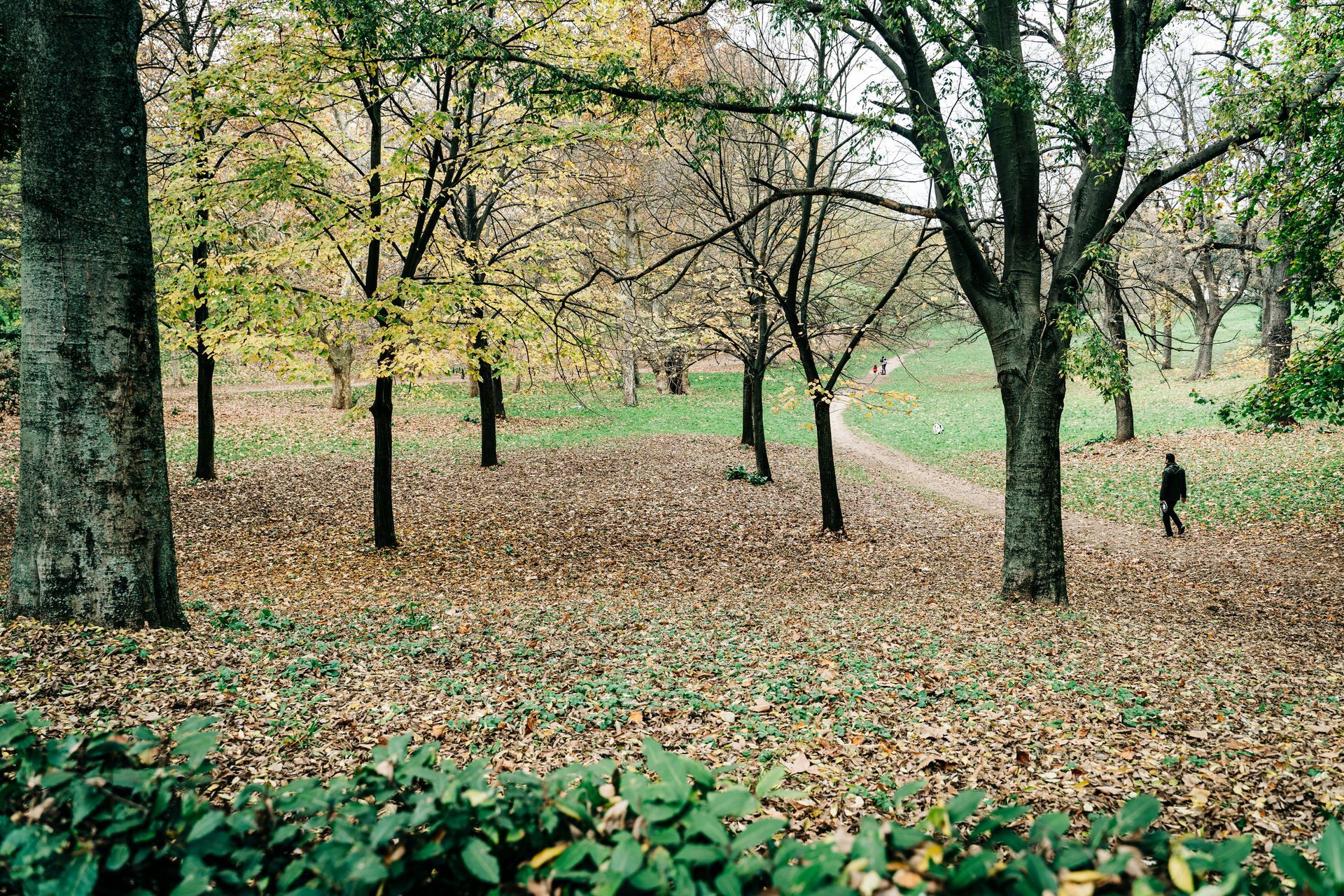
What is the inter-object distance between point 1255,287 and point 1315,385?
15708mm

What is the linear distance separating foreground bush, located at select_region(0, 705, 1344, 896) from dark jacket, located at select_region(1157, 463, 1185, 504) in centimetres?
1432

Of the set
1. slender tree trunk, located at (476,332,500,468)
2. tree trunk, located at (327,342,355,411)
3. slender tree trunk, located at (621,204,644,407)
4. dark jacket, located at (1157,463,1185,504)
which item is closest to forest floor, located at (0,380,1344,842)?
dark jacket, located at (1157,463,1185,504)

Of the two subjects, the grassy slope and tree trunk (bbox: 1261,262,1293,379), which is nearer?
the grassy slope

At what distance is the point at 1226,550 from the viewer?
12812 millimetres

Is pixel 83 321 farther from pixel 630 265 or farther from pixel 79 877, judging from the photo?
pixel 630 265

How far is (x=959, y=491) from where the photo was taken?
1981 centimetres

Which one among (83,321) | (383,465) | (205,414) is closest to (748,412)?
(383,465)

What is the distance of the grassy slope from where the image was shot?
15.1 m

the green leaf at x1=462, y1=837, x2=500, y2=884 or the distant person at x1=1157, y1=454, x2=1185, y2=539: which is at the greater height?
the green leaf at x1=462, y1=837, x2=500, y2=884

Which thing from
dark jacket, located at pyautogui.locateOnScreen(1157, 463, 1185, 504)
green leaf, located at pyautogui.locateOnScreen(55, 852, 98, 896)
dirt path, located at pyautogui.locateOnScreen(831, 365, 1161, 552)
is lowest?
dirt path, located at pyautogui.locateOnScreen(831, 365, 1161, 552)

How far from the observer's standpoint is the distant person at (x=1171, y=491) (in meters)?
13.6

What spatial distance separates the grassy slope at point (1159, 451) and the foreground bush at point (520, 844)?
29.7 feet

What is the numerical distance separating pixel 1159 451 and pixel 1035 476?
1439cm

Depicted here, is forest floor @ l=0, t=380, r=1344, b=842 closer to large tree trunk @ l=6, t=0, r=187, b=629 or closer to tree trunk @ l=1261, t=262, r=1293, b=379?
large tree trunk @ l=6, t=0, r=187, b=629
